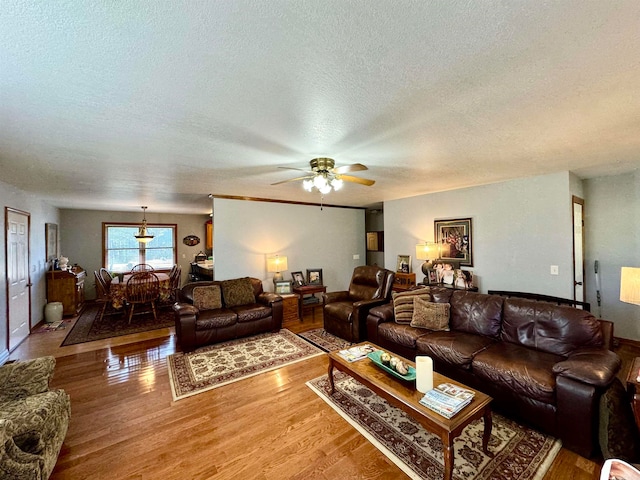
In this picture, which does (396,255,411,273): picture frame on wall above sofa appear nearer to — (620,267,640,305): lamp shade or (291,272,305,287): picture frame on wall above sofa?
(291,272,305,287): picture frame on wall above sofa

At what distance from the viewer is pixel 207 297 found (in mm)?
4230

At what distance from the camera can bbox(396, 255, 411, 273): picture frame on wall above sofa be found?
5648 mm

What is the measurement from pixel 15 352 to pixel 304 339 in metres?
4.19

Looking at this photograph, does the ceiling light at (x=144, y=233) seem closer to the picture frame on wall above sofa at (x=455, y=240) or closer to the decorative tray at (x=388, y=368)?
the decorative tray at (x=388, y=368)

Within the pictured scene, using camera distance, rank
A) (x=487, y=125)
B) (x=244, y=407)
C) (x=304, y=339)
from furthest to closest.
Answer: (x=304, y=339) → (x=244, y=407) → (x=487, y=125)

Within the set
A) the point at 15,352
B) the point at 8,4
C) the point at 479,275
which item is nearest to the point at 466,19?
the point at 8,4

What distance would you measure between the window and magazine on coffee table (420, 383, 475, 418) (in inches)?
328

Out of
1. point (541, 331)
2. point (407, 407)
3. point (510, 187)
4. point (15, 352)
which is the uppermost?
point (510, 187)

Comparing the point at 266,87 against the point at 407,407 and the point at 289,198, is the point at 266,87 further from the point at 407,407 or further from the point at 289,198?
the point at 289,198

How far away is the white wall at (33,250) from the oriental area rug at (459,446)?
4.69 meters

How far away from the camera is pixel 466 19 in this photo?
1.11 m

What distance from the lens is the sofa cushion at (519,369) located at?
202 centimetres

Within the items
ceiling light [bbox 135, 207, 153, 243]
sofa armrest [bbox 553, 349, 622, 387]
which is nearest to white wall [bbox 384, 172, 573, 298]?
sofa armrest [bbox 553, 349, 622, 387]

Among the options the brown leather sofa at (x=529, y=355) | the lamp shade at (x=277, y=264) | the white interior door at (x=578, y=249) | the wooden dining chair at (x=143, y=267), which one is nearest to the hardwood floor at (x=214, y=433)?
the brown leather sofa at (x=529, y=355)
